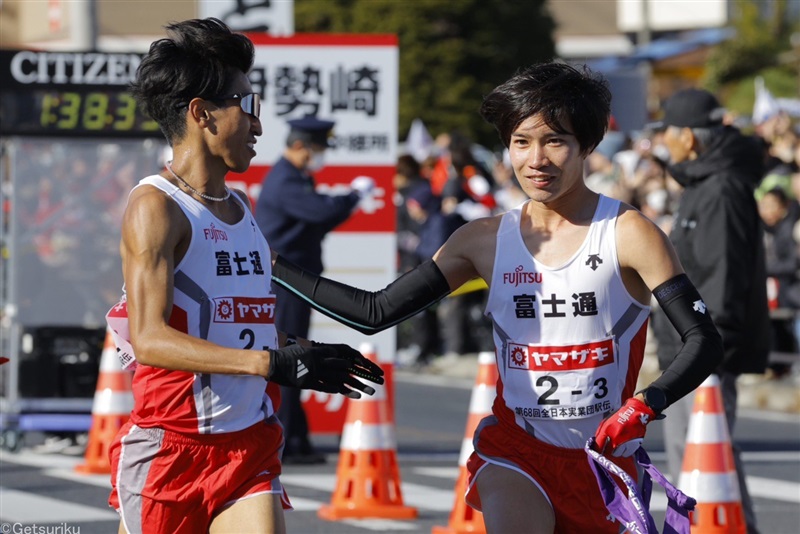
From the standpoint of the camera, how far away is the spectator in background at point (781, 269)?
15742 millimetres

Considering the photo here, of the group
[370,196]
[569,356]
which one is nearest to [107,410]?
[370,196]

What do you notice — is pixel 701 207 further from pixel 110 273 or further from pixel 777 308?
pixel 777 308

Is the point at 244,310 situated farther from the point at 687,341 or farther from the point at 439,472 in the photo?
the point at 439,472

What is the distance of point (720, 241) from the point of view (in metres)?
8.38

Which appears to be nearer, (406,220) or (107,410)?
(107,410)

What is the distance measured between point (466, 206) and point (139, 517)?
14193 mm

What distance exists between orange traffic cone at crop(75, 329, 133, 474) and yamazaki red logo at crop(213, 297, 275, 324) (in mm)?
5902

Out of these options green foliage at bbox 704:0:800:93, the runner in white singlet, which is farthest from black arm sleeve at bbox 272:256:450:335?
green foliage at bbox 704:0:800:93

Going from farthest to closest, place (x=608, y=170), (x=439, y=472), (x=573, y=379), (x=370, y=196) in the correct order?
(x=608, y=170), (x=370, y=196), (x=439, y=472), (x=573, y=379)

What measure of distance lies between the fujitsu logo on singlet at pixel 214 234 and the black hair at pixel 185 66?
1.05 feet

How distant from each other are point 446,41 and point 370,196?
128 feet

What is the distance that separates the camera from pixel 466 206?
18875mm

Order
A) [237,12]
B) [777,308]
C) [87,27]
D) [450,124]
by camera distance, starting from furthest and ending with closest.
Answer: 1. [450,124]
2. [777,308]
3. [87,27]
4. [237,12]

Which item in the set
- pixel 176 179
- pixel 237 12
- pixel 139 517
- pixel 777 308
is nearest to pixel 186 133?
pixel 176 179
